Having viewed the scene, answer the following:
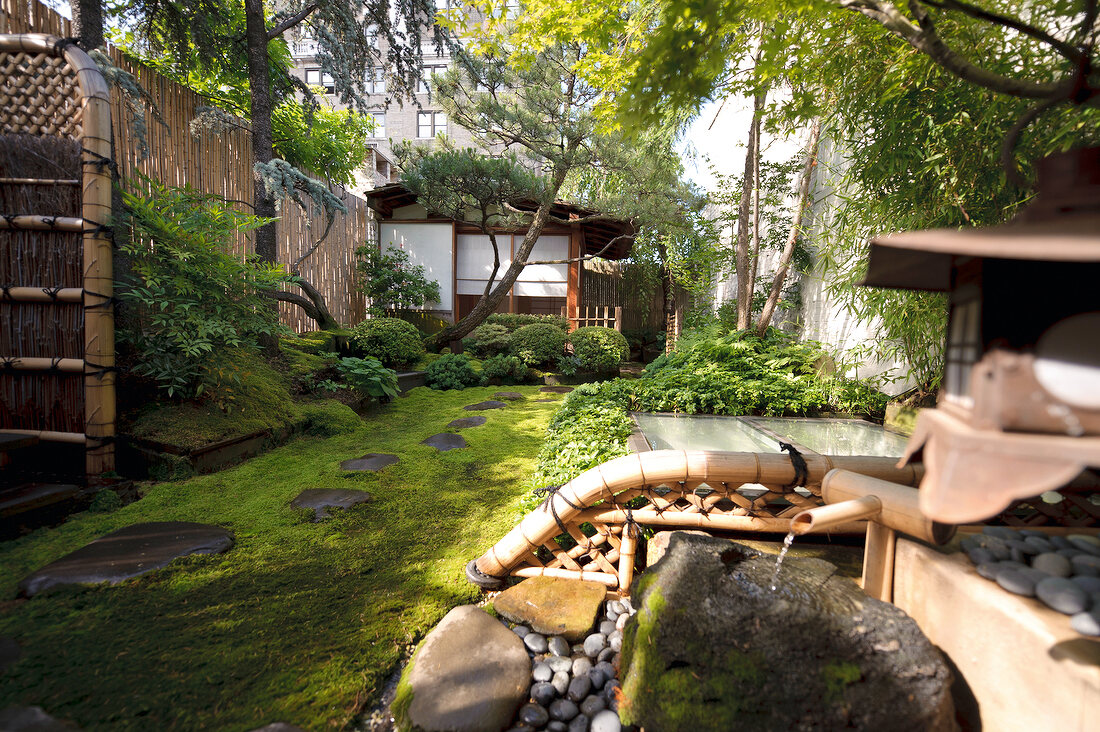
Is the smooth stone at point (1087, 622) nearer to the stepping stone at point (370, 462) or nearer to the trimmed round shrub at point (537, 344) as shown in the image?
the stepping stone at point (370, 462)

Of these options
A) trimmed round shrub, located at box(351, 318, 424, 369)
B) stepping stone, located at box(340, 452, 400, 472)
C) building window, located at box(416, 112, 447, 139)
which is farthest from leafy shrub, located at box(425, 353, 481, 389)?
building window, located at box(416, 112, 447, 139)

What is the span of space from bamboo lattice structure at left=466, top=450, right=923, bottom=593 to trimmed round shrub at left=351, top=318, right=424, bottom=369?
617cm

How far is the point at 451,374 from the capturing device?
835 centimetres

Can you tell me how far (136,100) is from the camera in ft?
13.4

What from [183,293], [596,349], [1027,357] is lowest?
[596,349]

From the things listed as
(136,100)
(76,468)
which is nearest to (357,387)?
(76,468)

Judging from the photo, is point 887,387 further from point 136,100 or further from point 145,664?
point 136,100

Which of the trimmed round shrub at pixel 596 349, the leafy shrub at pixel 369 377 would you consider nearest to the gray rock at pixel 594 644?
the leafy shrub at pixel 369 377

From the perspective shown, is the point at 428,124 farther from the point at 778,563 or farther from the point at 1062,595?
the point at 1062,595

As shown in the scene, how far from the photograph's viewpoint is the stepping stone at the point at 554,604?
6.64 feet

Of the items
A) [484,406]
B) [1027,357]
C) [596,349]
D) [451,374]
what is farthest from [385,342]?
[1027,357]

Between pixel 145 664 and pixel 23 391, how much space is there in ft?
9.09

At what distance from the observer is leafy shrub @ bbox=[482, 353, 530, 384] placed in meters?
8.71

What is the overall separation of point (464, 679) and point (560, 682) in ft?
1.21
